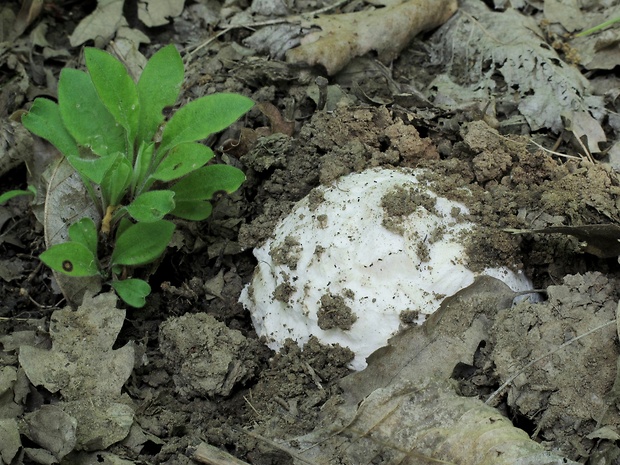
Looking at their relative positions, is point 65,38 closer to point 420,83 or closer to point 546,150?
point 420,83

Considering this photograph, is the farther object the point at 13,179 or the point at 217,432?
the point at 13,179

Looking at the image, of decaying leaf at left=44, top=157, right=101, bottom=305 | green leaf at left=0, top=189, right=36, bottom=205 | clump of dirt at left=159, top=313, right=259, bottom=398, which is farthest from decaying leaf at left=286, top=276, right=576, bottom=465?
green leaf at left=0, top=189, right=36, bottom=205

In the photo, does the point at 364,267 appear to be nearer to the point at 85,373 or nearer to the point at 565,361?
the point at 565,361

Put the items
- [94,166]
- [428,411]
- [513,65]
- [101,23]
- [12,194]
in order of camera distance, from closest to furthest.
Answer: [428,411], [94,166], [12,194], [513,65], [101,23]

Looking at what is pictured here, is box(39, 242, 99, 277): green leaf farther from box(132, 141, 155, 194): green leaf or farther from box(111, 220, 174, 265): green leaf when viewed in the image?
box(132, 141, 155, 194): green leaf

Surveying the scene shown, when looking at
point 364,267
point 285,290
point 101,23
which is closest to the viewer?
point 364,267

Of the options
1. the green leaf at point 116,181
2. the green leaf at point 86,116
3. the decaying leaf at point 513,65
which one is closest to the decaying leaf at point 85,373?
the green leaf at point 116,181

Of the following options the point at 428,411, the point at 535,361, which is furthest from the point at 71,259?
the point at 535,361

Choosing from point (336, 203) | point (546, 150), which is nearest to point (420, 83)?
point (546, 150)
